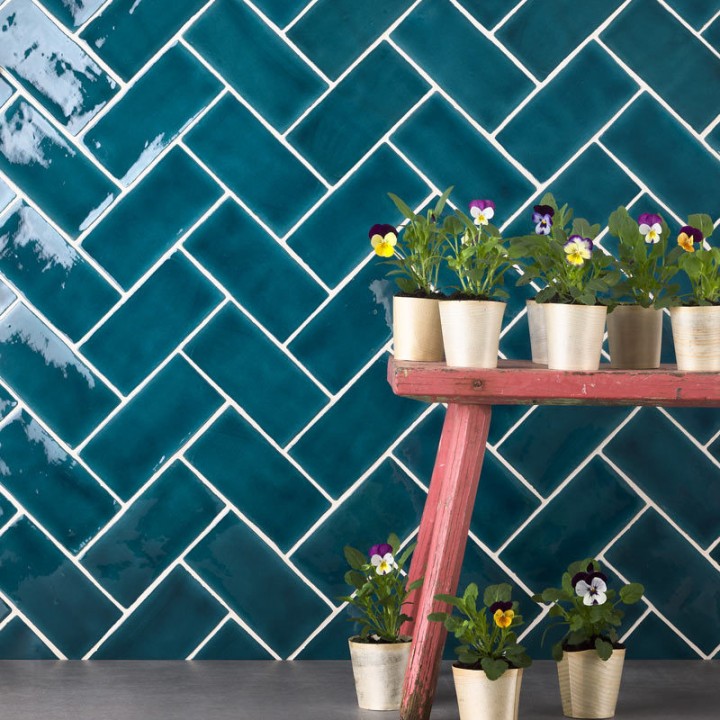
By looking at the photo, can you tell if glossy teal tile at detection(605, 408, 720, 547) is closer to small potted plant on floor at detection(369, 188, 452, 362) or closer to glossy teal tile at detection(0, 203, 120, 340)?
small potted plant on floor at detection(369, 188, 452, 362)

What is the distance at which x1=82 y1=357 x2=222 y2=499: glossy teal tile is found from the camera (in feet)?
6.32

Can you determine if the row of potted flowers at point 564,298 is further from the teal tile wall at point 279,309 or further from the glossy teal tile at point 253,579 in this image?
the glossy teal tile at point 253,579

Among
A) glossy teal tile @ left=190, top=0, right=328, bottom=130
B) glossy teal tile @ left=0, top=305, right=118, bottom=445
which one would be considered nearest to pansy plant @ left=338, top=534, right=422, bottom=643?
glossy teal tile @ left=0, top=305, right=118, bottom=445

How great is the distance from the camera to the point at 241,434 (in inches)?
76.3

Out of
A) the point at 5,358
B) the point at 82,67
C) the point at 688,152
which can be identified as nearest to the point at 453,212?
the point at 688,152

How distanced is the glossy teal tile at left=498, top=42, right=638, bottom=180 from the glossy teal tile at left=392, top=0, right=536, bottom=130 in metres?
0.05

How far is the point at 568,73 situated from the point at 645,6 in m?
0.20

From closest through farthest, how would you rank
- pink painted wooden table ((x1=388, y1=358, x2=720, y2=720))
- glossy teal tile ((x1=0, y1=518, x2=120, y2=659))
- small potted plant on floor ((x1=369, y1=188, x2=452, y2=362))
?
pink painted wooden table ((x1=388, y1=358, x2=720, y2=720)) < small potted plant on floor ((x1=369, y1=188, x2=452, y2=362)) < glossy teal tile ((x1=0, y1=518, x2=120, y2=659))

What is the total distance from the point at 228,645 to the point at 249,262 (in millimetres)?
724

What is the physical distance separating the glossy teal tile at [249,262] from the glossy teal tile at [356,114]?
0.18m

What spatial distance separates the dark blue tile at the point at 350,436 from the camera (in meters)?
1.94

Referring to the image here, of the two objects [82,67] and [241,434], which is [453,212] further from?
[82,67]

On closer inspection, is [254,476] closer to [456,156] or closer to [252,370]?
[252,370]

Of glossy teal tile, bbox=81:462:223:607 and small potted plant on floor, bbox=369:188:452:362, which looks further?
glossy teal tile, bbox=81:462:223:607
